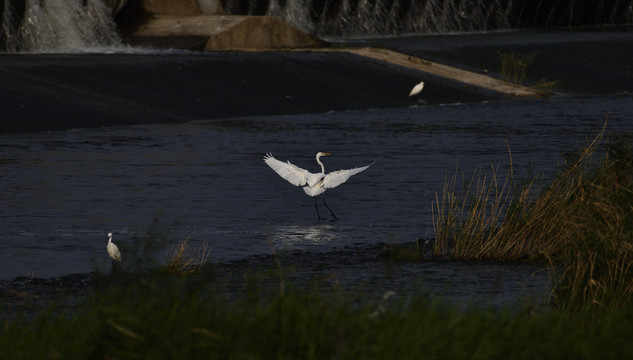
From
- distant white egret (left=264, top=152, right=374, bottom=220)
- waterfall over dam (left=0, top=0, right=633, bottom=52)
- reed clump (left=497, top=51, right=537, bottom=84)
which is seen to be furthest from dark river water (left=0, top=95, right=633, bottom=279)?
waterfall over dam (left=0, top=0, right=633, bottom=52)

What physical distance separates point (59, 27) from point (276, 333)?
2890 cm

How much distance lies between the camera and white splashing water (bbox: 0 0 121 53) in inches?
1300

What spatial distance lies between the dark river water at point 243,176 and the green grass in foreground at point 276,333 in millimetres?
774

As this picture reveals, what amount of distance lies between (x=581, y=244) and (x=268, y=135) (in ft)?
43.3

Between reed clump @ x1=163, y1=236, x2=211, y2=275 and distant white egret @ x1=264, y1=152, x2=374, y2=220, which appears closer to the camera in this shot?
reed clump @ x1=163, y1=236, x2=211, y2=275

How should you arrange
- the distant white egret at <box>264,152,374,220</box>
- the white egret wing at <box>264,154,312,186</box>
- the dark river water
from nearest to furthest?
the dark river water → the distant white egret at <box>264,152,374,220</box> → the white egret wing at <box>264,154,312,186</box>

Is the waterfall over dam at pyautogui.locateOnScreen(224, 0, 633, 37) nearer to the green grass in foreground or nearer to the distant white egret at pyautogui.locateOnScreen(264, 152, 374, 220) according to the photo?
the distant white egret at pyautogui.locateOnScreen(264, 152, 374, 220)

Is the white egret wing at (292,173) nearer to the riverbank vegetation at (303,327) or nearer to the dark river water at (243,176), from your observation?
the dark river water at (243,176)

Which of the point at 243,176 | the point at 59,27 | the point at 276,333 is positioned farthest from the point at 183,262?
the point at 59,27

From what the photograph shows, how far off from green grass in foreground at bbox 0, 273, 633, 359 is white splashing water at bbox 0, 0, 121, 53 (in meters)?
27.1

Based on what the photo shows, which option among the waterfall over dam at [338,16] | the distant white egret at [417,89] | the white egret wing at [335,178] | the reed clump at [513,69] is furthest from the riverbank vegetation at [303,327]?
the waterfall over dam at [338,16]

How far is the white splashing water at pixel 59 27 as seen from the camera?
33031 millimetres

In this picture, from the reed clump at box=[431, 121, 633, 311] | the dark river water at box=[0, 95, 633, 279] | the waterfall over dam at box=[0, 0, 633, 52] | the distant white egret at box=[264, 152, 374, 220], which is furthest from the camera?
the waterfall over dam at box=[0, 0, 633, 52]

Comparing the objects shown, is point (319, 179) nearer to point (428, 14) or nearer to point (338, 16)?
point (338, 16)
